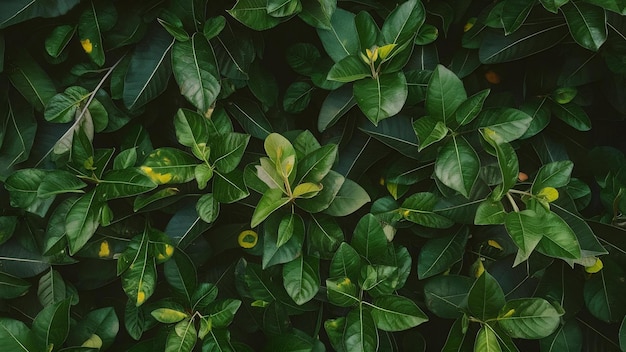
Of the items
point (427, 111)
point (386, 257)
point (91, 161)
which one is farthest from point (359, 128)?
point (91, 161)

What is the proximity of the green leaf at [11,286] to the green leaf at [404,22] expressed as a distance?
34.5 inches

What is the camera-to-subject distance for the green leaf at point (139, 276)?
115cm

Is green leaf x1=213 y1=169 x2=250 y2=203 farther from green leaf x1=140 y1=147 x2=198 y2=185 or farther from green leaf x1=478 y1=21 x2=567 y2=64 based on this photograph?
green leaf x1=478 y1=21 x2=567 y2=64

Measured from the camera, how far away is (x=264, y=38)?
1341mm

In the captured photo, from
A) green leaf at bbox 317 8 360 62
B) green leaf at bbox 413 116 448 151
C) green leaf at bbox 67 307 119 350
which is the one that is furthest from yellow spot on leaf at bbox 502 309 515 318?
green leaf at bbox 67 307 119 350

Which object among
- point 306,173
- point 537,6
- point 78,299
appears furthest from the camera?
point 78,299

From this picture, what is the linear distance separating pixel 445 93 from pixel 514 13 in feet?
0.73

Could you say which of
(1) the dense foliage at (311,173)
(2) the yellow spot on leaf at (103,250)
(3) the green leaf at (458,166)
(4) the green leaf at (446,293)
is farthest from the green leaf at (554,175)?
(2) the yellow spot on leaf at (103,250)

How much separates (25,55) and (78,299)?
517 millimetres

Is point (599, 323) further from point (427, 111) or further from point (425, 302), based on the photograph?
point (427, 111)

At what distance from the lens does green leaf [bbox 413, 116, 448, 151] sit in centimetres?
108

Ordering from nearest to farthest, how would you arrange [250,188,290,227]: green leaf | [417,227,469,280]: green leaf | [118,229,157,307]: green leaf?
[250,188,290,227]: green leaf < [118,229,157,307]: green leaf < [417,227,469,280]: green leaf

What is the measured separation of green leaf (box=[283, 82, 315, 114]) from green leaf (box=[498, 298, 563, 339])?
567mm

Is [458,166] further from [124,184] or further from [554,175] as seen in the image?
[124,184]
